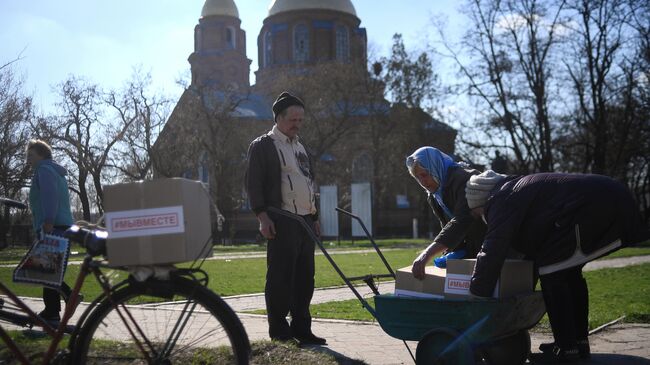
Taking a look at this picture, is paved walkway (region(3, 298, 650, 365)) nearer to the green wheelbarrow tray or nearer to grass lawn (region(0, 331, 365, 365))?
grass lawn (region(0, 331, 365, 365))

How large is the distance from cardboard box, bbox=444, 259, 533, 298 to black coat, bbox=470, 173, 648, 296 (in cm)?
17

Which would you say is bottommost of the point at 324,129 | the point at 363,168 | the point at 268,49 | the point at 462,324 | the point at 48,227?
the point at 462,324

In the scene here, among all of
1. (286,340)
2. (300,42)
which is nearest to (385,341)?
(286,340)

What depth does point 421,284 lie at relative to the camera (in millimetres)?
4328

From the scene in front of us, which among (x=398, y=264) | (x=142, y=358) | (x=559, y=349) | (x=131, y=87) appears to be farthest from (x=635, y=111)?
(x=142, y=358)

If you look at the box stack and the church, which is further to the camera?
the church

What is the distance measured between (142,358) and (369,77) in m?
39.3

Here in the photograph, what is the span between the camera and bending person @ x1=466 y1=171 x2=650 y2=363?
4.05 meters

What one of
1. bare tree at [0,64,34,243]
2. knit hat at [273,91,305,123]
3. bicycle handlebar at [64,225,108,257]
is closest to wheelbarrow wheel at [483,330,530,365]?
knit hat at [273,91,305,123]

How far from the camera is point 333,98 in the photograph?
40.6 m

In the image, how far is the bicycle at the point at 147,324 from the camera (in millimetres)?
3438

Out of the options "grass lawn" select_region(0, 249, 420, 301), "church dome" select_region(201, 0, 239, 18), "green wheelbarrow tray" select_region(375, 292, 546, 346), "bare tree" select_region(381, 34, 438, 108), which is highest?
"church dome" select_region(201, 0, 239, 18)

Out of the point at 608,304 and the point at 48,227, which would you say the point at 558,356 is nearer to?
the point at 608,304

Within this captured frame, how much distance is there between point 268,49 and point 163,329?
52.9m
